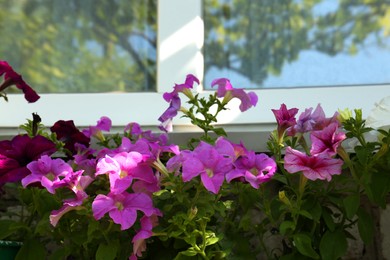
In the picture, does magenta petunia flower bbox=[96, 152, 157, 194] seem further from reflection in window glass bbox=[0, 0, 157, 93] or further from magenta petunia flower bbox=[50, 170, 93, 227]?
reflection in window glass bbox=[0, 0, 157, 93]

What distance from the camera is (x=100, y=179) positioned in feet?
5.00

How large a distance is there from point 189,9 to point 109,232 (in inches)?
33.6

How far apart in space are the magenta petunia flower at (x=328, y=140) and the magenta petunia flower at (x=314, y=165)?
0.07 feet

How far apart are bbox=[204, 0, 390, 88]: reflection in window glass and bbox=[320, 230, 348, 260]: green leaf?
66cm

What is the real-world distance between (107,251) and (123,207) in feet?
0.35

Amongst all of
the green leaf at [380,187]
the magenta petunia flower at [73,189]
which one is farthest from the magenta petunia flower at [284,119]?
the magenta petunia flower at [73,189]

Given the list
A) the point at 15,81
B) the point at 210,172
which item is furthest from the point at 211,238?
the point at 15,81

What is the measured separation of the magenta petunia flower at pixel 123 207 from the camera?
1301 millimetres

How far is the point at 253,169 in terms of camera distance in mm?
1399

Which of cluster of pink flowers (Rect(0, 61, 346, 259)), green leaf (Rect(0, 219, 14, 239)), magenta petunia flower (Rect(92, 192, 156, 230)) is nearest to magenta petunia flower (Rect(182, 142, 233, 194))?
cluster of pink flowers (Rect(0, 61, 346, 259))

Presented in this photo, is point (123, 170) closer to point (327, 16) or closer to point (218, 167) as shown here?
point (218, 167)

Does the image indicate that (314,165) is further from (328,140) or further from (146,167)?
(146,167)

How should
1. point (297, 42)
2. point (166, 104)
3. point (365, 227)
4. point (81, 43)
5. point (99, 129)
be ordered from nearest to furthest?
point (365, 227)
point (99, 129)
point (166, 104)
point (297, 42)
point (81, 43)

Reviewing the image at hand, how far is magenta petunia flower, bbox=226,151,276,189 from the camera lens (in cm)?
136
